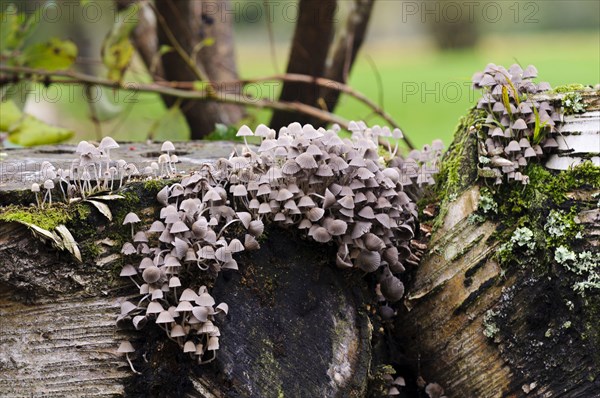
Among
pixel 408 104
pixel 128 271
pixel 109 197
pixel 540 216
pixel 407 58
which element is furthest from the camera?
pixel 407 58

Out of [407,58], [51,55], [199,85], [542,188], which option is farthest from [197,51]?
[407,58]

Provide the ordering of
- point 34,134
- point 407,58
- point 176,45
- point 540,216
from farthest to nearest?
1. point 407,58
2. point 176,45
3. point 34,134
4. point 540,216

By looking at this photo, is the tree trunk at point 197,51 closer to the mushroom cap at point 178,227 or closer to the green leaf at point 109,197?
the green leaf at point 109,197

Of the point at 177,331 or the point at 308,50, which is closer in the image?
the point at 177,331

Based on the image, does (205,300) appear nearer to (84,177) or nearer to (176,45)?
(84,177)

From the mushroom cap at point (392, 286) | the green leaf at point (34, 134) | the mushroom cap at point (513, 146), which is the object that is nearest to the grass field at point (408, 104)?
the mushroom cap at point (513, 146)

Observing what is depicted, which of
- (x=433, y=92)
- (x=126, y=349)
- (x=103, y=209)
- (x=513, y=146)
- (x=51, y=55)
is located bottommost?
(x=433, y=92)

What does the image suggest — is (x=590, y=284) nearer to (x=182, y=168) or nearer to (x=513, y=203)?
(x=513, y=203)
